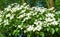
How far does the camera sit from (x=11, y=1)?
891cm

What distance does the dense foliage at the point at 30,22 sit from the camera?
426 centimetres

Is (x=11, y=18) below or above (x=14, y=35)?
above

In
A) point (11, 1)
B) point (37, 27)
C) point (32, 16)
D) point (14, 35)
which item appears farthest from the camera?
point (11, 1)

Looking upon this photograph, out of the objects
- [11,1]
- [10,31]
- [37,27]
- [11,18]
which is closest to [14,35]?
[10,31]

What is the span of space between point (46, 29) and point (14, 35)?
953mm

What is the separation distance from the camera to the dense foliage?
4.26 m

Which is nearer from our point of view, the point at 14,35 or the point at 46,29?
the point at 46,29

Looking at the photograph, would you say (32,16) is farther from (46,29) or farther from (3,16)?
(3,16)

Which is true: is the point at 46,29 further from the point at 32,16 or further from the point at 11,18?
the point at 11,18

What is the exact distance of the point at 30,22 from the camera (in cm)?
444

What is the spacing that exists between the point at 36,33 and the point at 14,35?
Result: 714mm

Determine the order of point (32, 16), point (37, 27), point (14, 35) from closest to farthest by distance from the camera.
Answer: point (37, 27)
point (32, 16)
point (14, 35)

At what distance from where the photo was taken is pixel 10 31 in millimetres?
4855

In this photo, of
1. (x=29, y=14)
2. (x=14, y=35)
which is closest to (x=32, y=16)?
(x=29, y=14)
